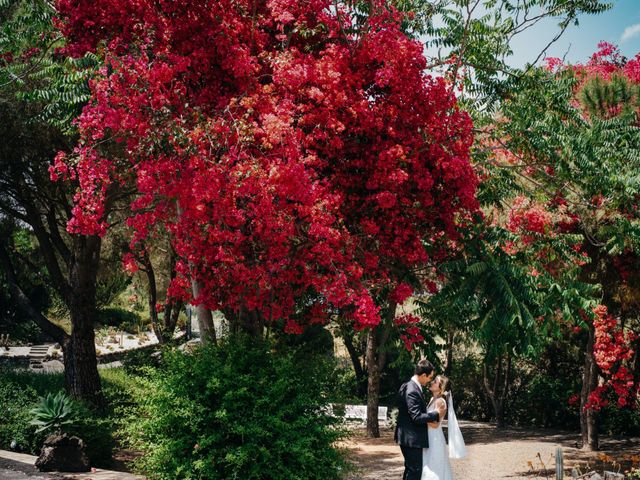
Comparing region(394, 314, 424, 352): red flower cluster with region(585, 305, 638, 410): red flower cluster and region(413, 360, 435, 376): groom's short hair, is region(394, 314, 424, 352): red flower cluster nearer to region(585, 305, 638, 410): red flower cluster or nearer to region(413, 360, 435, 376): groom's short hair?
region(413, 360, 435, 376): groom's short hair

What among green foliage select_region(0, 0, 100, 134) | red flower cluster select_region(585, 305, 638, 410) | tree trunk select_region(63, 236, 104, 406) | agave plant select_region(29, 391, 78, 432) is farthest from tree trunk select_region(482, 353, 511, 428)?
green foliage select_region(0, 0, 100, 134)

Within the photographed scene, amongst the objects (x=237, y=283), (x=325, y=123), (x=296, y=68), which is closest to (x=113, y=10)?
(x=296, y=68)

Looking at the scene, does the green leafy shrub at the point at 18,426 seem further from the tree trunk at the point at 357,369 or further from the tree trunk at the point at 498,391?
the tree trunk at the point at 498,391

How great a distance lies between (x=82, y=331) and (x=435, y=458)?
414 inches

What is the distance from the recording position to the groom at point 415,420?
7.57m

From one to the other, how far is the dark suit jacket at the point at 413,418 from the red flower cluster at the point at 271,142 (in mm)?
1326

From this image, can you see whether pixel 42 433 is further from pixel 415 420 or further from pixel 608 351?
pixel 608 351

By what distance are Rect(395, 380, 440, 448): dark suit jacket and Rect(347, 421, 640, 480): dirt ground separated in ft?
11.1

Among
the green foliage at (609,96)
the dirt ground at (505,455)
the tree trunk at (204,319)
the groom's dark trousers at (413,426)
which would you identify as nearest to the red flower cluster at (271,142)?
the tree trunk at (204,319)

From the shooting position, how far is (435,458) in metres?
7.68

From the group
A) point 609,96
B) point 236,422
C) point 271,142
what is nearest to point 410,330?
point 236,422

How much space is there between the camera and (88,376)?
15.6 meters

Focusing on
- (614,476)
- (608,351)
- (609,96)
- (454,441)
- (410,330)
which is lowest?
(614,476)

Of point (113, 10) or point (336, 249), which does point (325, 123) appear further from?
point (113, 10)
